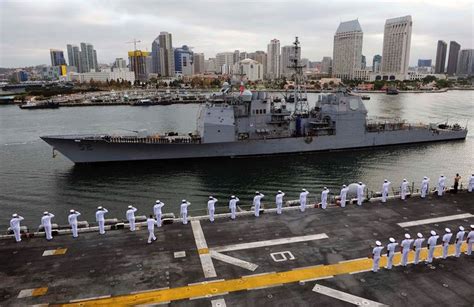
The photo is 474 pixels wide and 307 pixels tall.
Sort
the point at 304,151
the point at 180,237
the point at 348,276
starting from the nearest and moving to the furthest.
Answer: the point at 348,276 → the point at 180,237 → the point at 304,151

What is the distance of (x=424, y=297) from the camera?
8766 millimetres

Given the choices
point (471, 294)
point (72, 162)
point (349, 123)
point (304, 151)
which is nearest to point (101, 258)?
point (471, 294)

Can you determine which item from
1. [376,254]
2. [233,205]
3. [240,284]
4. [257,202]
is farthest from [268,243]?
[376,254]

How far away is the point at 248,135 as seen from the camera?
33.1 metres

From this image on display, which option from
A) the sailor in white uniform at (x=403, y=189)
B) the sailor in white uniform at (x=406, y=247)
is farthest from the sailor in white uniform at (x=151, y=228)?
the sailor in white uniform at (x=403, y=189)

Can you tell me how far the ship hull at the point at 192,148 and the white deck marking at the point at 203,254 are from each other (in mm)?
18515

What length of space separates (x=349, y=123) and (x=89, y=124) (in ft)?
151

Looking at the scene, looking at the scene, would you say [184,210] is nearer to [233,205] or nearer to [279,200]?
[233,205]

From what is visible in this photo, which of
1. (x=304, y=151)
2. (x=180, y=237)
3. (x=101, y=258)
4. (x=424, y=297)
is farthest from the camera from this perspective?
(x=304, y=151)

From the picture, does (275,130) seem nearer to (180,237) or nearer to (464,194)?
(464,194)

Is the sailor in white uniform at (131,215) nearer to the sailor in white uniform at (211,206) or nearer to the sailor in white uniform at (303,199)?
the sailor in white uniform at (211,206)

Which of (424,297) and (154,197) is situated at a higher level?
(424,297)

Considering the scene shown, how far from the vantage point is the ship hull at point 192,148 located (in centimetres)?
2980

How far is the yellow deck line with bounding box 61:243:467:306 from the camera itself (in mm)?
8658
